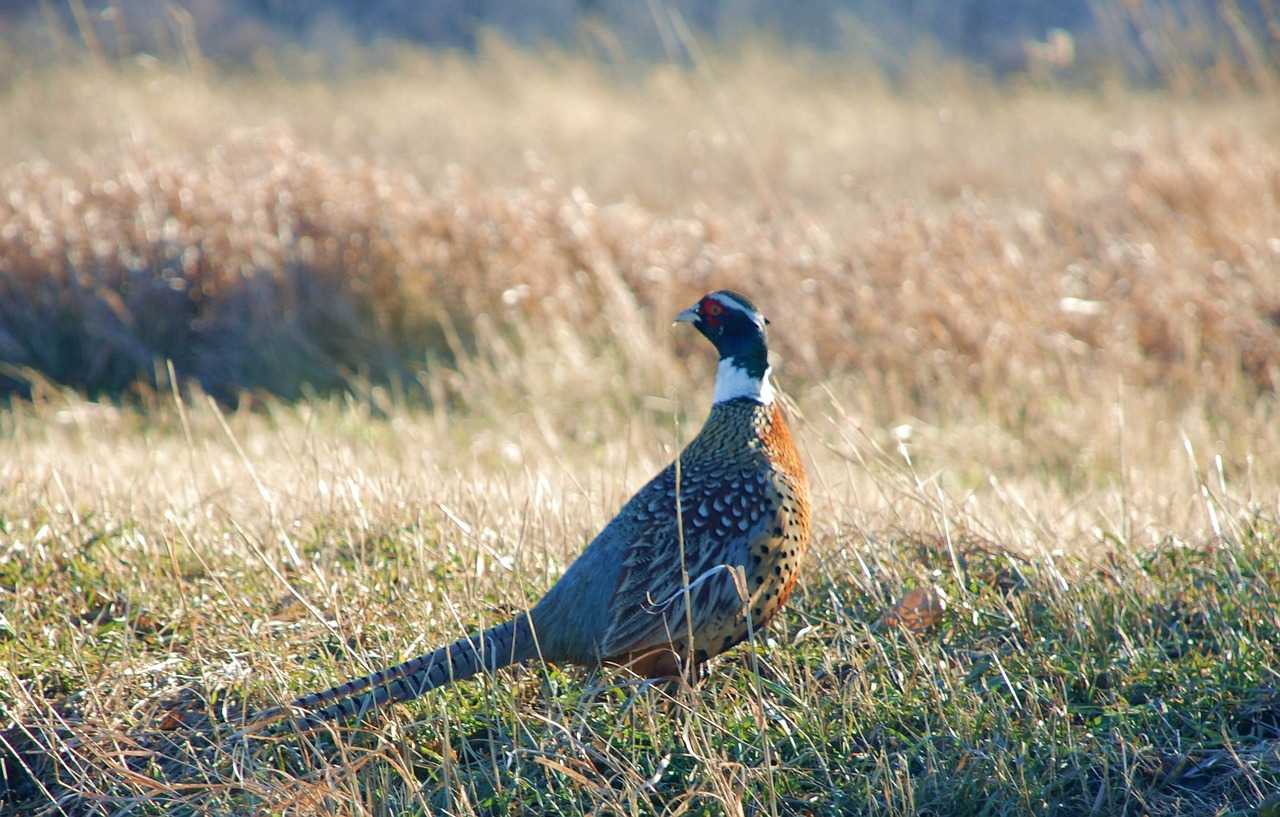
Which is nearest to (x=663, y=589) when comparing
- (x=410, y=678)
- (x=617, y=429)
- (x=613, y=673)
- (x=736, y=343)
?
(x=613, y=673)

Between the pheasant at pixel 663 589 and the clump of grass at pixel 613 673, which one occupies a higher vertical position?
the pheasant at pixel 663 589

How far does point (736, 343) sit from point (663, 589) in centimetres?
75

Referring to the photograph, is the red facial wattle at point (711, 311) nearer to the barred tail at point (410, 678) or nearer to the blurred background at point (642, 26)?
the barred tail at point (410, 678)

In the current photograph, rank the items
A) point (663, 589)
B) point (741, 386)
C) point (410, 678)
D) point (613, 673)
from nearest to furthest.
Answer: point (410, 678)
point (663, 589)
point (613, 673)
point (741, 386)

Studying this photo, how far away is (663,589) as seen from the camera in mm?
3160

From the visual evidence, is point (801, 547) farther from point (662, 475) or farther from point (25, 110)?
point (25, 110)

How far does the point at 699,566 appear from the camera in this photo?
318 centimetres

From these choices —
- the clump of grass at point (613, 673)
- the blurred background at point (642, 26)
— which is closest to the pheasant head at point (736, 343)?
the clump of grass at point (613, 673)

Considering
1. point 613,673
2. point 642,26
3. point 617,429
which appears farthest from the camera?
point 642,26

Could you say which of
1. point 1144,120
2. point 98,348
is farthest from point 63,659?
point 1144,120

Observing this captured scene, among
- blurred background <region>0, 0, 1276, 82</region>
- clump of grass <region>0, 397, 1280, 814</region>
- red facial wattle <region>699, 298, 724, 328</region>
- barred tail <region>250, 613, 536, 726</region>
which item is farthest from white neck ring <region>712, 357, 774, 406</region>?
blurred background <region>0, 0, 1276, 82</region>

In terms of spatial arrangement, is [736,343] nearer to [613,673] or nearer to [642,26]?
[613,673]

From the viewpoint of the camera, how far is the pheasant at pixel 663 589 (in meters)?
3.05

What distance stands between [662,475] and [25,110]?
9.79 m
